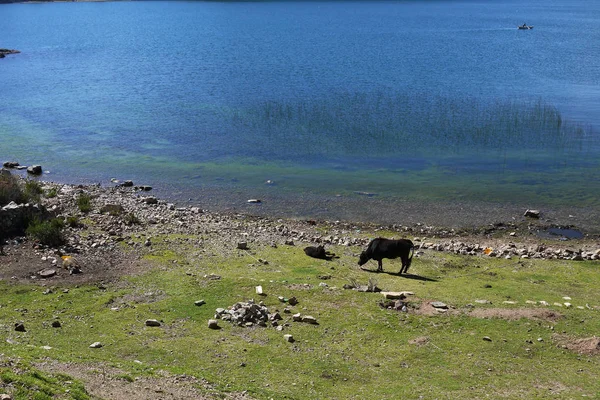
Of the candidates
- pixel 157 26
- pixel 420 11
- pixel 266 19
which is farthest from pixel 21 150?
pixel 420 11

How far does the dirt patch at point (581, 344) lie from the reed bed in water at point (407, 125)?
26.1 meters

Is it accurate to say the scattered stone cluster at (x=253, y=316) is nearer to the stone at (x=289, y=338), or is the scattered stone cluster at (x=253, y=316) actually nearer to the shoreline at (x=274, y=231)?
the stone at (x=289, y=338)

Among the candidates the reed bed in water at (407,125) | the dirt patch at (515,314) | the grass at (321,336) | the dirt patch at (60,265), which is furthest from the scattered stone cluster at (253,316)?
the reed bed in water at (407,125)

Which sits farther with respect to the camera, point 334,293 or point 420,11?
point 420,11

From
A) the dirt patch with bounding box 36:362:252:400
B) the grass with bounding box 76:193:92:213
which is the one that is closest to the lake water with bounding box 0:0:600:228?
the grass with bounding box 76:193:92:213

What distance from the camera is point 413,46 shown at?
295 feet

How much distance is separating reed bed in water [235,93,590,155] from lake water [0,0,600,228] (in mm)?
160

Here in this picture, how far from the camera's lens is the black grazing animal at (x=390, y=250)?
72.9 ft

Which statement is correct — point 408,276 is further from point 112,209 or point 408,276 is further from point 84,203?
point 84,203

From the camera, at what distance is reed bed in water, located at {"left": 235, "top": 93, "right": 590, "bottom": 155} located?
141ft

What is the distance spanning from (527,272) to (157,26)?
124 meters

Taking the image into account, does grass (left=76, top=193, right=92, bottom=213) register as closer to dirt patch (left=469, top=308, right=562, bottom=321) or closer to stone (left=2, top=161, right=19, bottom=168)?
stone (left=2, top=161, right=19, bottom=168)

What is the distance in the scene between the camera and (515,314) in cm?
1770

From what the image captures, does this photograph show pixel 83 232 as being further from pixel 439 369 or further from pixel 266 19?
pixel 266 19
